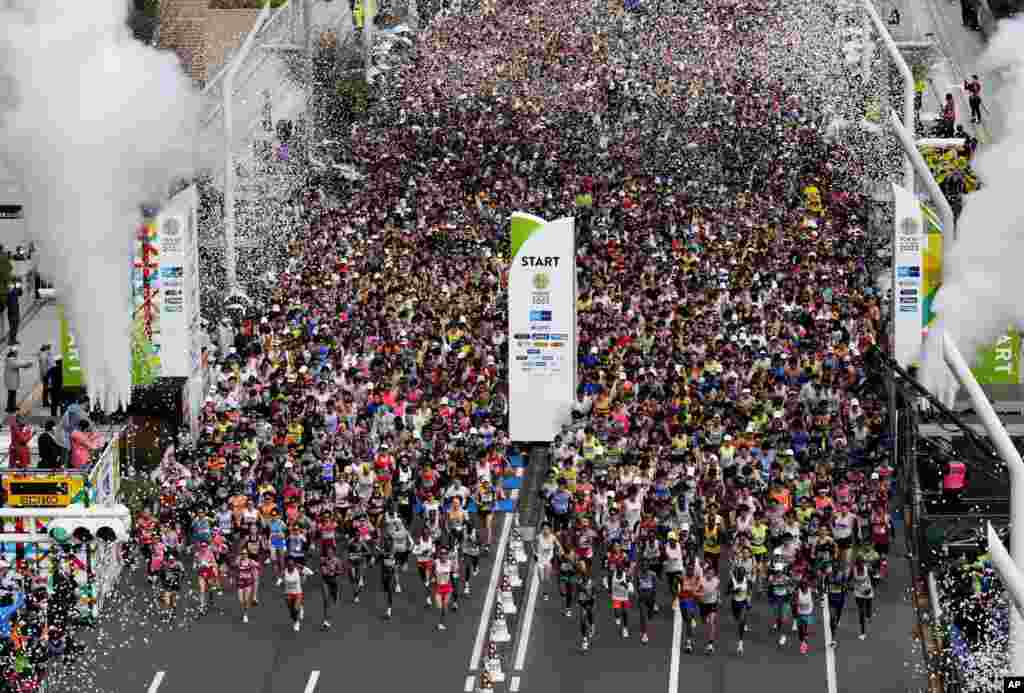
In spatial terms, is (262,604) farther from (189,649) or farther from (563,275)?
(563,275)

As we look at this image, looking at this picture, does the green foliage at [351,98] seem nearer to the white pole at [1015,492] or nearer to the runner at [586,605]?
the runner at [586,605]

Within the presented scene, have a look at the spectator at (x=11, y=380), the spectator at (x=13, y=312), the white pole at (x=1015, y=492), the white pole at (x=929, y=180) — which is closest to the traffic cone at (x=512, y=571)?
the white pole at (x=929, y=180)

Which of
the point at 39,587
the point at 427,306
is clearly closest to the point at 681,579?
the point at 39,587

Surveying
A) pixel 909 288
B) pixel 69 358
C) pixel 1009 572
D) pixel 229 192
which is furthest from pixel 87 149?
pixel 1009 572

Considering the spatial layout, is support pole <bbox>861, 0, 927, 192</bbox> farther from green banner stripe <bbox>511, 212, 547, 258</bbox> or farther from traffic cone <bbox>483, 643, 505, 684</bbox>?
traffic cone <bbox>483, 643, 505, 684</bbox>

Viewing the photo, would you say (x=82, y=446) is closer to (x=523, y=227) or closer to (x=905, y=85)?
(x=523, y=227)
